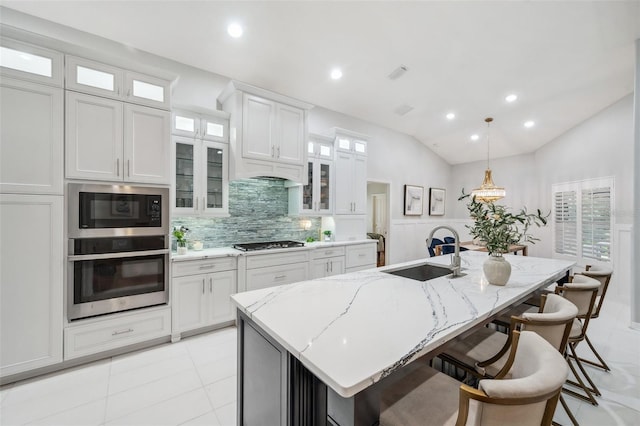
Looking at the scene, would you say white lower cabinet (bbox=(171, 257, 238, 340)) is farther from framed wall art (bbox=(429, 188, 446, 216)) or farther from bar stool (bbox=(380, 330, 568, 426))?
framed wall art (bbox=(429, 188, 446, 216))

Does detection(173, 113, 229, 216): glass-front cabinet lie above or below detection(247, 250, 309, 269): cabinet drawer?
above

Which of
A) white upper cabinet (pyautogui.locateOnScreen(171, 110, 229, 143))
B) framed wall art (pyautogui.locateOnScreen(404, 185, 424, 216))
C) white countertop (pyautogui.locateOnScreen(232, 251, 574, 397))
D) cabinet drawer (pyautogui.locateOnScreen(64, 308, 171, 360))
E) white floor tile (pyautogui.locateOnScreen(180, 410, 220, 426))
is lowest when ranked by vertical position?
white floor tile (pyautogui.locateOnScreen(180, 410, 220, 426))

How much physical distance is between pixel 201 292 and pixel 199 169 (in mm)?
1403

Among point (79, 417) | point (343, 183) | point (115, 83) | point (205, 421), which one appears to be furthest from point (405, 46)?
point (79, 417)

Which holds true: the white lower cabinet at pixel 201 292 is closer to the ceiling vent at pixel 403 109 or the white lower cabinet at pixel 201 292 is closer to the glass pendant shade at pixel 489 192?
the ceiling vent at pixel 403 109

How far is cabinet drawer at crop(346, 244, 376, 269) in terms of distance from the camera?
4.32m

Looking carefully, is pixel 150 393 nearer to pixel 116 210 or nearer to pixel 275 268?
pixel 116 210

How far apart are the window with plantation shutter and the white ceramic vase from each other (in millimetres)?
4179

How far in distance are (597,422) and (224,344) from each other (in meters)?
3.00

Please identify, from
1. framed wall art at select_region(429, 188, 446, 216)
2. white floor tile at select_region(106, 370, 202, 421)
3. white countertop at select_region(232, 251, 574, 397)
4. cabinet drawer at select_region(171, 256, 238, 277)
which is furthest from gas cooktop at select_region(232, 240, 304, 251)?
framed wall art at select_region(429, 188, 446, 216)

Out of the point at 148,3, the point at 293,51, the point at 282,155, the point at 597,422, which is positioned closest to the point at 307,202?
the point at 282,155

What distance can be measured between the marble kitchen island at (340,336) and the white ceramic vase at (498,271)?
57mm

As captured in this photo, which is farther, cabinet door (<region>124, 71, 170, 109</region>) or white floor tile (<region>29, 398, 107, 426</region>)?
cabinet door (<region>124, 71, 170, 109</region>)

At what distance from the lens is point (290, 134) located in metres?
3.71
